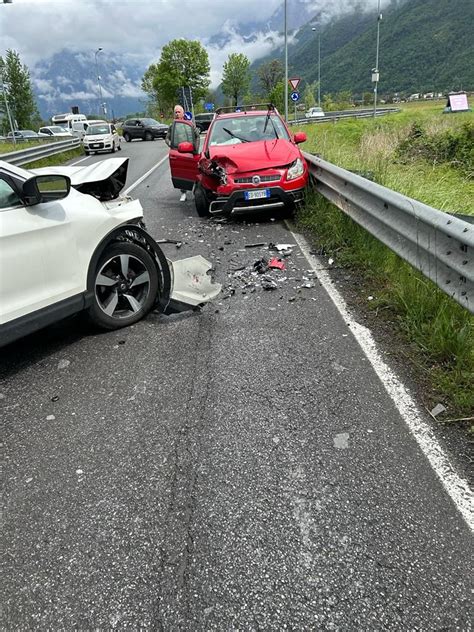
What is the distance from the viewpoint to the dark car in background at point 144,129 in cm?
3884

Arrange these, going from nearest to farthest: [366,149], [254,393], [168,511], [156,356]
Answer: [168,511] < [254,393] < [156,356] < [366,149]

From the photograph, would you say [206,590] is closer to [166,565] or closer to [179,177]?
[166,565]

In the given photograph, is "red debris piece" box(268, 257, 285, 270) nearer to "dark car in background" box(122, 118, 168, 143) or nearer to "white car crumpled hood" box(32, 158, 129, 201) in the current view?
"white car crumpled hood" box(32, 158, 129, 201)

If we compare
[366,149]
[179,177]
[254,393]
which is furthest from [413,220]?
[366,149]

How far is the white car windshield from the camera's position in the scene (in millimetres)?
28011

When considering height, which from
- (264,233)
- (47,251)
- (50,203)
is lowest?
(264,233)

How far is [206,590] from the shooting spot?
1.89 meters

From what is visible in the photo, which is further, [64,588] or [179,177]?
[179,177]

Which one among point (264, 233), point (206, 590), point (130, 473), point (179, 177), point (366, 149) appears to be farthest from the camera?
point (366, 149)

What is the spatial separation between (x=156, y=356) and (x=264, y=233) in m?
4.17

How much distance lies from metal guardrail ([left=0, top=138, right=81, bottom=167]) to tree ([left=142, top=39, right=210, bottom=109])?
69073 mm

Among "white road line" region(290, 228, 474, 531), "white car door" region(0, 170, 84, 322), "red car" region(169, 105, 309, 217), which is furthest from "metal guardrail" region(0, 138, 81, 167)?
"white road line" region(290, 228, 474, 531)

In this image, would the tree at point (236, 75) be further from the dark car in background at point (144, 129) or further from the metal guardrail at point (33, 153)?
the metal guardrail at point (33, 153)

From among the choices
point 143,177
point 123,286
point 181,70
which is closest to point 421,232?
point 123,286
